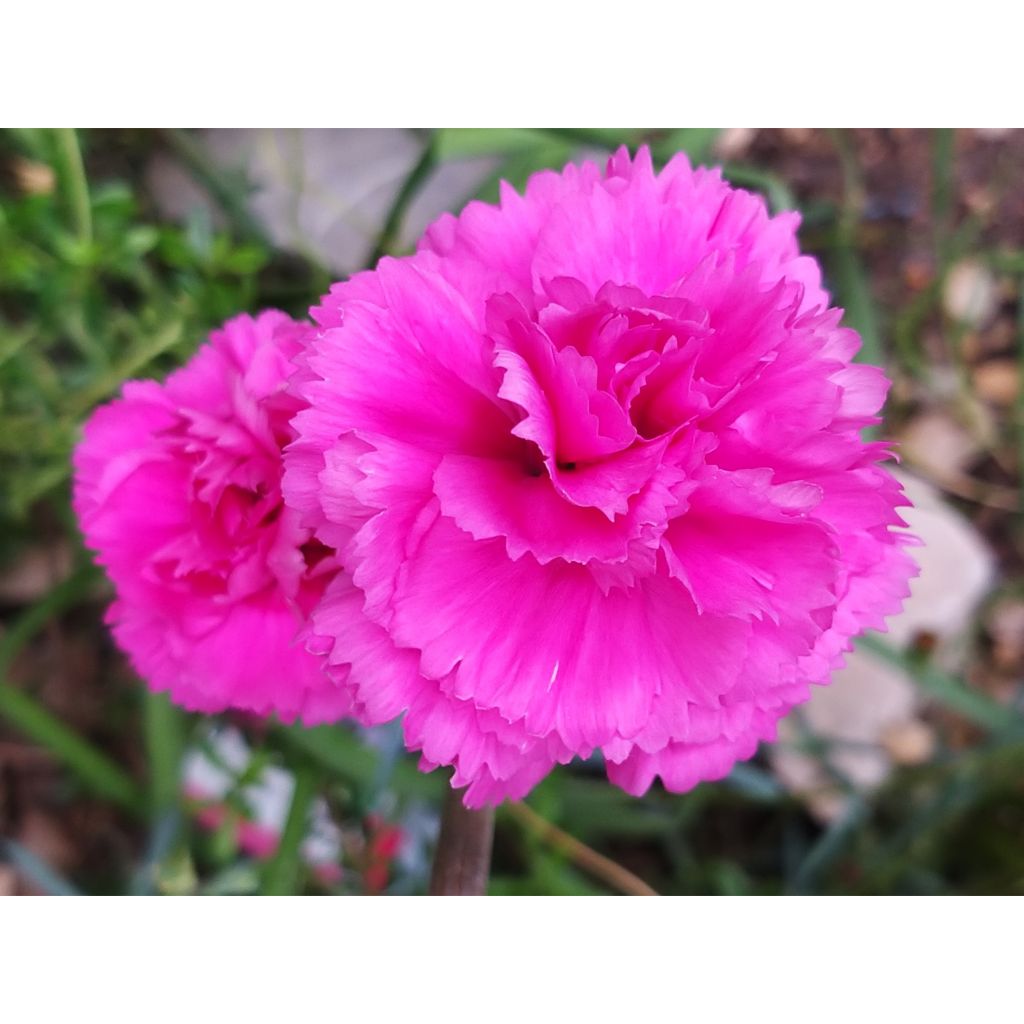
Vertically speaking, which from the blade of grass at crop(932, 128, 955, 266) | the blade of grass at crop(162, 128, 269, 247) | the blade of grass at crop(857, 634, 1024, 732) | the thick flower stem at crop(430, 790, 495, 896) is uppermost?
the blade of grass at crop(932, 128, 955, 266)

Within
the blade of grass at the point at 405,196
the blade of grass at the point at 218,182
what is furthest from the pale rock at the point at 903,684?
the blade of grass at the point at 218,182

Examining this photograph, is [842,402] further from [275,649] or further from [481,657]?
[275,649]

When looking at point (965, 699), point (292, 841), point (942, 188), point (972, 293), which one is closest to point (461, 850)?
point (292, 841)

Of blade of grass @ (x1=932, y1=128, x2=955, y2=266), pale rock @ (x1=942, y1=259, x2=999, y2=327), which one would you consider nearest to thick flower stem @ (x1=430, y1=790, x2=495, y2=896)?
blade of grass @ (x1=932, y1=128, x2=955, y2=266)

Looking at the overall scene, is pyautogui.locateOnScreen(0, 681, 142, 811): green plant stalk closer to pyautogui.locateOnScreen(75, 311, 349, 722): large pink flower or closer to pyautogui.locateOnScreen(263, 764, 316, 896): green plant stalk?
pyautogui.locateOnScreen(263, 764, 316, 896): green plant stalk
